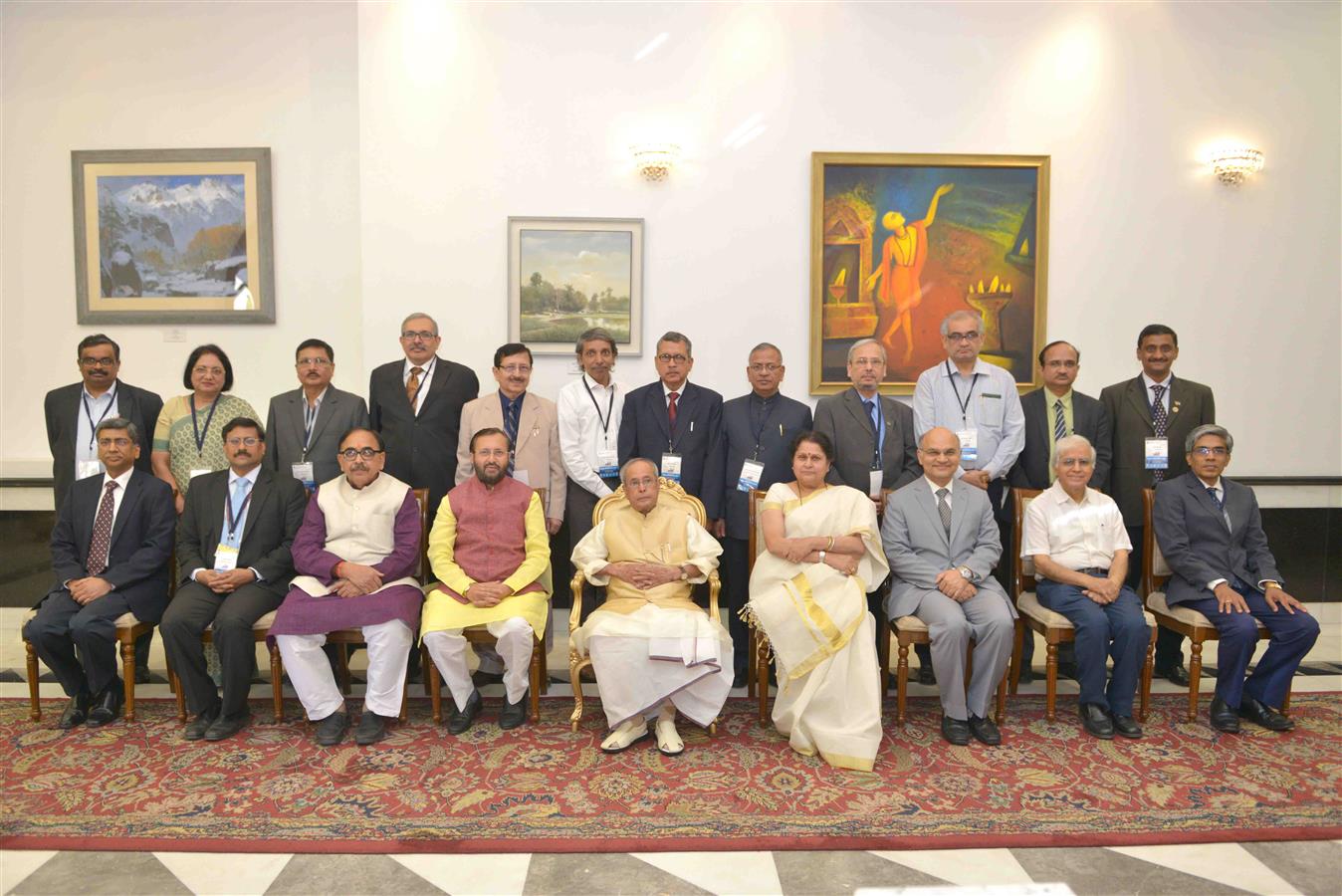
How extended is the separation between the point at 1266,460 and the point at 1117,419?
214cm

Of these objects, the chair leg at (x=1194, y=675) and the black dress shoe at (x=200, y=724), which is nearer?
the black dress shoe at (x=200, y=724)

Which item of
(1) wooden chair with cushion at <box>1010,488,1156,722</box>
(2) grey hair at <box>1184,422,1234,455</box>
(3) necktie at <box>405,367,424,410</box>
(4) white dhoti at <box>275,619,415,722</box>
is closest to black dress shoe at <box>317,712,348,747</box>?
(4) white dhoti at <box>275,619,415,722</box>

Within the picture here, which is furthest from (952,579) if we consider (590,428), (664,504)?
(590,428)

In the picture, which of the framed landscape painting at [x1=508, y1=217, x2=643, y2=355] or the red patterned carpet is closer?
the red patterned carpet

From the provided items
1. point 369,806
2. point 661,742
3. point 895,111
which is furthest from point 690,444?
point 895,111

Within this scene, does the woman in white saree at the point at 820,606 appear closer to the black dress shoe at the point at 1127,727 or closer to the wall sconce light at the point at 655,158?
the black dress shoe at the point at 1127,727

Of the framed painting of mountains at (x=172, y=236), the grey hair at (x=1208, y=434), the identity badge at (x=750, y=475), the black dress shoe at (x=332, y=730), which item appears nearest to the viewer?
the black dress shoe at (x=332, y=730)

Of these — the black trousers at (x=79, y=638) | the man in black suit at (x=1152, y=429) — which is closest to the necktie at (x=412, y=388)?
the black trousers at (x=79, y=638)

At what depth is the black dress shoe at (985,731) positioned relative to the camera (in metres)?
3.52

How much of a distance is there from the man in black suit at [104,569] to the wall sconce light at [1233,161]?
21.6ft

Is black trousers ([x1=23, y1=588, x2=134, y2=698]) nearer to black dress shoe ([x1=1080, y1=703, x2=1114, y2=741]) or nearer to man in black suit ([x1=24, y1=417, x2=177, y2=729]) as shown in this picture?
man in black suit ([x1=24, y1=417, x2=177, y2=729])

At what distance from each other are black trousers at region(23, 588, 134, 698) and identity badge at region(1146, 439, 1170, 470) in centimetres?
503

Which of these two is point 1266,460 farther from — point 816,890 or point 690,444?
point 816,890

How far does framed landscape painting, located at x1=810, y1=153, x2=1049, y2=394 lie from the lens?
5559 mm
